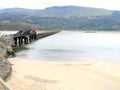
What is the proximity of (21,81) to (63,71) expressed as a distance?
202 inches

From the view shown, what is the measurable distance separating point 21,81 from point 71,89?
336 cm

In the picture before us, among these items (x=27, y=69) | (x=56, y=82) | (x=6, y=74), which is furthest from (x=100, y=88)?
(x=27, y=69)

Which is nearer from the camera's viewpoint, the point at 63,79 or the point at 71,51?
the point at 63,79

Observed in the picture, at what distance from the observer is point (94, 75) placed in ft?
68.6

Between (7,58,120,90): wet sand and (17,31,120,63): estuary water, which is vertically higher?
(7,58,120,90): wet sand

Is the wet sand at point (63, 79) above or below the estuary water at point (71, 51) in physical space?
above

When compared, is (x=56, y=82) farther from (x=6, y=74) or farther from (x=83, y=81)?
(x=6, y=74)

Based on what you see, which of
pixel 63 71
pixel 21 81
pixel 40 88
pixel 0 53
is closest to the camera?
pixel 40 88

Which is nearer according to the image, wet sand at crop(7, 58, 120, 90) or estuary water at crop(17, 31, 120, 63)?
wet sand at crop(7, 58, 120, 90)

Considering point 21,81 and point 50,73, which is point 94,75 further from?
point 21,81

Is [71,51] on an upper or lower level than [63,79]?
lower

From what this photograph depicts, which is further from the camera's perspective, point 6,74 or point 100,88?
point 6,74

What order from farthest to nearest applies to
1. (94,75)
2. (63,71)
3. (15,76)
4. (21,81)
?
(63,71)
(94,75)
(15,76)
(21,81)

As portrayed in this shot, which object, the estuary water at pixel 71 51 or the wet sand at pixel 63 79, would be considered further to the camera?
the estuary water at pixel 71 51
